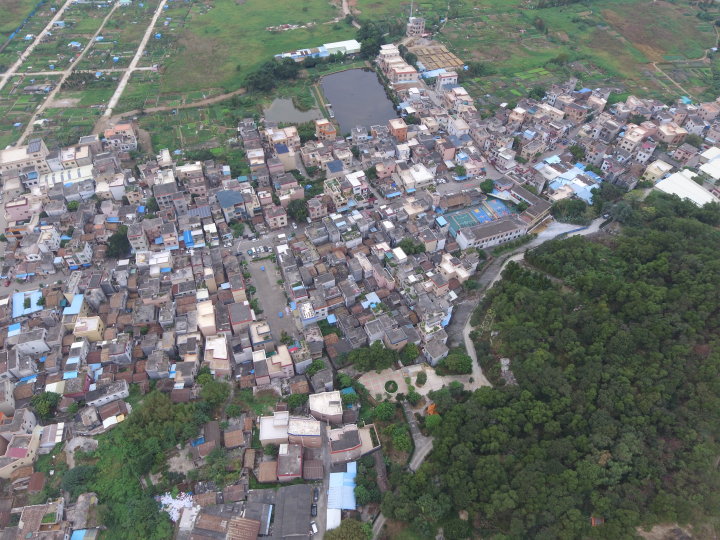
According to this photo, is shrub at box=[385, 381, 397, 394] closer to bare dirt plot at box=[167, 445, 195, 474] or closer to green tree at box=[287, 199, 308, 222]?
bare dirt plot at box=[167, 445, 195, 474]

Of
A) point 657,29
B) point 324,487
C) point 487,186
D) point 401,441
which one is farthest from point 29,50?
point 657,29

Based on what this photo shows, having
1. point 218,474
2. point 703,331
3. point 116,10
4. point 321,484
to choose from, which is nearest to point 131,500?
point 218,474

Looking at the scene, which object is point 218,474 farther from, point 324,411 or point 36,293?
point 36,293

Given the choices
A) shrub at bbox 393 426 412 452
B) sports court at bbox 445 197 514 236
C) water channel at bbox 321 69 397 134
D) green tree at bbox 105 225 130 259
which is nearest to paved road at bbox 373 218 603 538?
shrub at bbox 393 426 412 452

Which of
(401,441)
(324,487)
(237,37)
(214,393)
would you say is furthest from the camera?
(237,37)

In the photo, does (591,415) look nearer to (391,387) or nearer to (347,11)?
(391,387)

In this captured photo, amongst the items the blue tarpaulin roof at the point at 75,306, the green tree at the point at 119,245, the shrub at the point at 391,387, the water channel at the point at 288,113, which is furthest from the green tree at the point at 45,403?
the water channel at the point at 288,113
